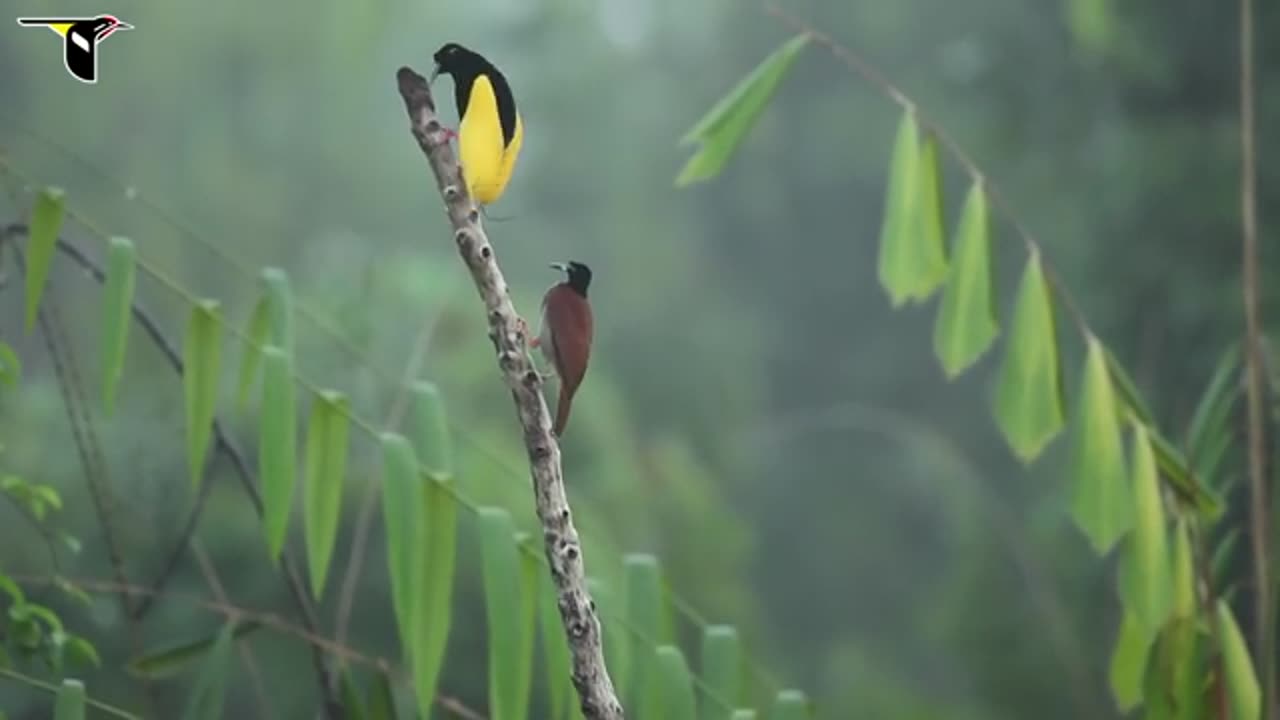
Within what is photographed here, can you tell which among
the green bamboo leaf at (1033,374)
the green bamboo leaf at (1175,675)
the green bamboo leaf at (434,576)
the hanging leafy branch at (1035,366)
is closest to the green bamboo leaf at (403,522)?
the green bamboo leaf at (434,576)

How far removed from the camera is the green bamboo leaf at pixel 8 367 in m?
0.82

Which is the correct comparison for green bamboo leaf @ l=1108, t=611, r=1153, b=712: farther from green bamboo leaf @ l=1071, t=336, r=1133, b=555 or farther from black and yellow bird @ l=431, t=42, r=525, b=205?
black and yellow bird @ l=431, t=42, r=525, b=205

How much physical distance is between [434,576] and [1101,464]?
1.32 ft

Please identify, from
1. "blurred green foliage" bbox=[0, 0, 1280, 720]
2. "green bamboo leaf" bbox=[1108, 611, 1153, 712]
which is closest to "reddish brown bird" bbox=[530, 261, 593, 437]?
"green bamboo leaf" bbox=[1108, 611, 1153, 712]

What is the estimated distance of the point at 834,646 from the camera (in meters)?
3.50

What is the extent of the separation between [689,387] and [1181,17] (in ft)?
3.79

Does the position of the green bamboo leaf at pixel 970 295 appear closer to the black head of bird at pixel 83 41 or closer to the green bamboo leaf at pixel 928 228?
the green bamboo leaf at pixel 928 228

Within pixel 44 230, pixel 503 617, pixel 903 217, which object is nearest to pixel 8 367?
pixel 44 230

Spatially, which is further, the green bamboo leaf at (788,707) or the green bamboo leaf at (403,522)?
the green bamboo leaf at (788,707)

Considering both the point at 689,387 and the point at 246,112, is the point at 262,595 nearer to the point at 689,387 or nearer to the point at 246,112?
the point at 246,112

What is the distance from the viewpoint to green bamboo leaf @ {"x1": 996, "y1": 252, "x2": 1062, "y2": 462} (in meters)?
1.00

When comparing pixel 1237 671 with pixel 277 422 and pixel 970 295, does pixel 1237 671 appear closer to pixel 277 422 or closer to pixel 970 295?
pixel 970 295

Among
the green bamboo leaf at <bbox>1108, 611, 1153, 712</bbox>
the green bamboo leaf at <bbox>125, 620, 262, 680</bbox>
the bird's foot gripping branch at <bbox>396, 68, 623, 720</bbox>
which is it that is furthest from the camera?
the green bamboo leaf at <bbox>1108, 611, 1153, 712</bbox>

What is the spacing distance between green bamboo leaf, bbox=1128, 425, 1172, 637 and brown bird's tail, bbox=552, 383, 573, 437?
49 centimetres
